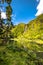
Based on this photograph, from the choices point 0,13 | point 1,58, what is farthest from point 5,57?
point 0,13

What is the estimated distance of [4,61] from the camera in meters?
30.6

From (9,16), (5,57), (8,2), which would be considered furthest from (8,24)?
(5,57)

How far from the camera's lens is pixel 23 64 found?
99.2ft

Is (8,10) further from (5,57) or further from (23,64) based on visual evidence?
(23,64)

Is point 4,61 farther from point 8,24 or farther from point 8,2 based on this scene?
point 8,24

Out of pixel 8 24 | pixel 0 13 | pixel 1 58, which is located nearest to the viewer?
pixel 1 58

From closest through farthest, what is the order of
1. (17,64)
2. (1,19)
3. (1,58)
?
(17,64) < (1,58) < (1,19)

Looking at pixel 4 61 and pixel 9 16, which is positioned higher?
pixel 9 16

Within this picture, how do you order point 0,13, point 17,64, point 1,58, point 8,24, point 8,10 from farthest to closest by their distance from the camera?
point 8,24 → point 8,10 → point 0,13 → point 1,58 → point 17,64

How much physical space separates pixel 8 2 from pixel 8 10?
4.18 metres

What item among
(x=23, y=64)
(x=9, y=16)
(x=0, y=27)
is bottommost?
(x=23, y=64)

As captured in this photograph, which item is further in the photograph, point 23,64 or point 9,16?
point 9,16

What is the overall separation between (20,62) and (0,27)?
1449 centimetres

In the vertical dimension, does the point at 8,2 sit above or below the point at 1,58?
above
